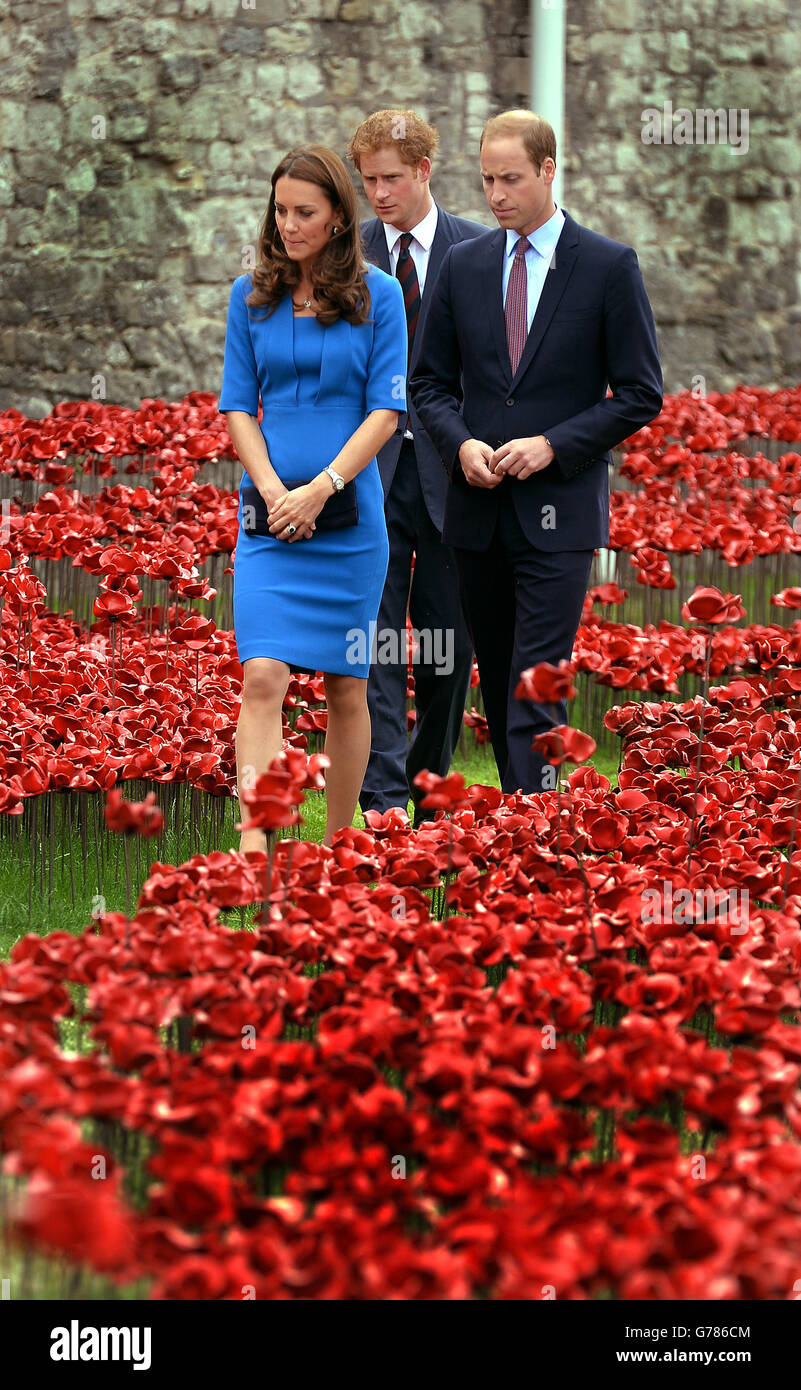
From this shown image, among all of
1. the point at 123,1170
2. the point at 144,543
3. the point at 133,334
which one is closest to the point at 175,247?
the point at 133,334

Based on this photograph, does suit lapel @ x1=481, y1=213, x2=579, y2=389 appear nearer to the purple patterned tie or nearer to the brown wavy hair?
the purple patterned tie

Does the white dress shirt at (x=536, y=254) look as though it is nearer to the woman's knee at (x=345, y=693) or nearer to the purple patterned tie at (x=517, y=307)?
the purple patterned tie at (x=517, y=307)

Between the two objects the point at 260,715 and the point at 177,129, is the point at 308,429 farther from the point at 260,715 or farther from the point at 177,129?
the point at 177,129

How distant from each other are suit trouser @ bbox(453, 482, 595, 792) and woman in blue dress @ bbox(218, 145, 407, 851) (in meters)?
0.46

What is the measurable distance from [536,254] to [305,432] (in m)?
0.87

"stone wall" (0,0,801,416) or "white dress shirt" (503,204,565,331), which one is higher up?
"stone wall" (0,0,801,416)

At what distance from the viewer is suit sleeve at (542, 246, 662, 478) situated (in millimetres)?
4320

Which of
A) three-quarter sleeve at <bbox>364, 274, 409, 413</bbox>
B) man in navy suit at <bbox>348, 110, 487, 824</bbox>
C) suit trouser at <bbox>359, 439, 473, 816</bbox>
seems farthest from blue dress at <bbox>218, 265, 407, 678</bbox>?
suit trouser at <bbox>359, 439, 473, 816</bbox>

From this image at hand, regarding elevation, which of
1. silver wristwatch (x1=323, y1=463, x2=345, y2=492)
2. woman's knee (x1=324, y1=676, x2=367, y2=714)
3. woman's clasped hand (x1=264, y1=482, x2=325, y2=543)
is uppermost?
silver wristwatch (x1=323, y1=463, x2=345, y2=492)

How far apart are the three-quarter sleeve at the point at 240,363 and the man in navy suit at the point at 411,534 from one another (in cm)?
81

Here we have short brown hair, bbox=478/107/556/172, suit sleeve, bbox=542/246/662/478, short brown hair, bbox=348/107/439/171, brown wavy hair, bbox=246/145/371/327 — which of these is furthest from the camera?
short brown hair, bbox=348/107/439/171

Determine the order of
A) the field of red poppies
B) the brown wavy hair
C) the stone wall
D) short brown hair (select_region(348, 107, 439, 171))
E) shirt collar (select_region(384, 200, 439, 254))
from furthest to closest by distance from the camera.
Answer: the stone wall → shirt collar (select_region(384, 200, 439, 254)) → short brown hair (select_region(348, 107, 439, 171)) → the brown wavy hair → the field of red poppies

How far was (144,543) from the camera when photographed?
6.19 metres

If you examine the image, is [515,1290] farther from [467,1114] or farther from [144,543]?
[144,543]
